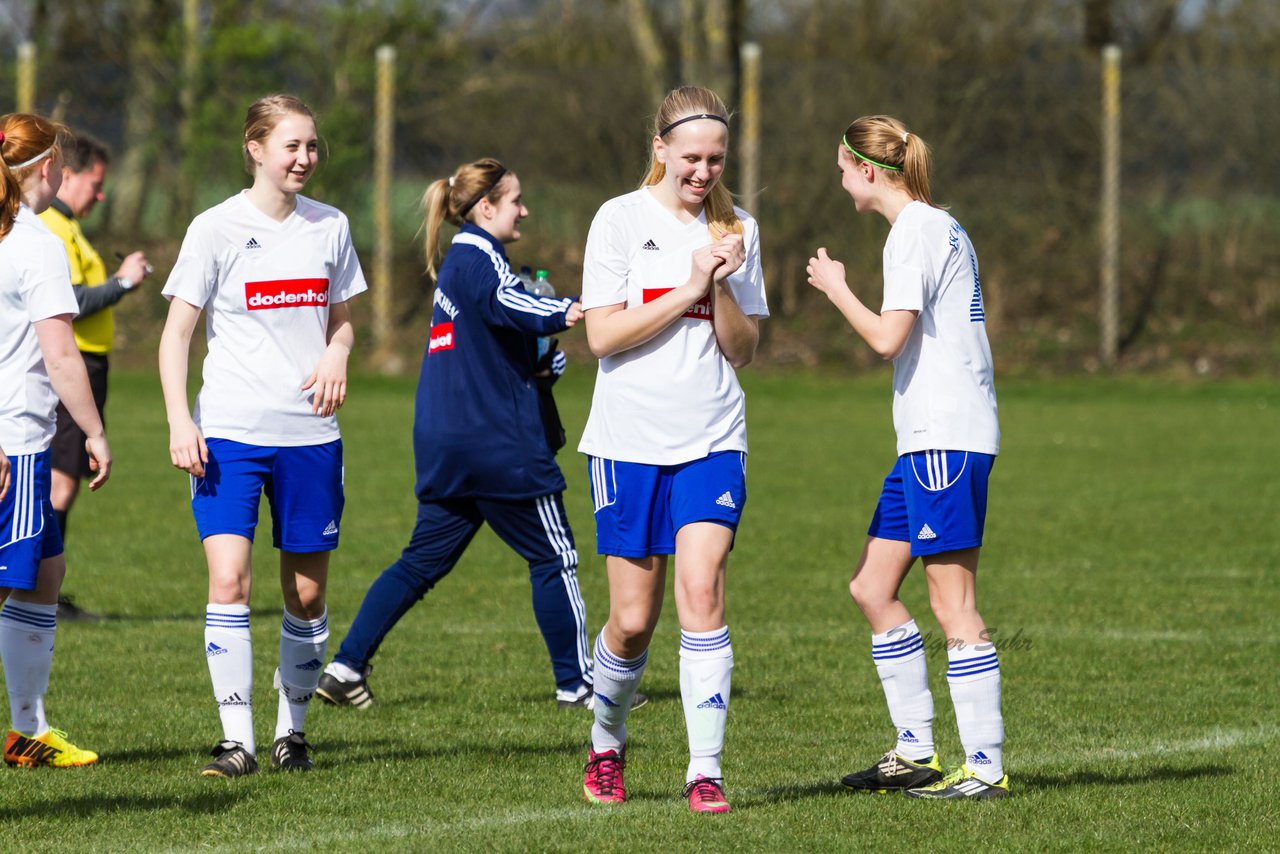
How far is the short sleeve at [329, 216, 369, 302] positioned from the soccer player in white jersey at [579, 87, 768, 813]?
1054 millimetres

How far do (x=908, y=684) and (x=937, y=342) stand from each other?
1024mm

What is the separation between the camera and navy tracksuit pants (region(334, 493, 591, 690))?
23.0 feet

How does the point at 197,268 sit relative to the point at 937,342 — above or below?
above

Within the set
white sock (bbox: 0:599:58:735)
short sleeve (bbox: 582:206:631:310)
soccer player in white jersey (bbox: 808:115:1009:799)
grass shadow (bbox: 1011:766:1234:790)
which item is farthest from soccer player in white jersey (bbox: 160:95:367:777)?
grass shadow (bbox: 1011:766:1234:790)

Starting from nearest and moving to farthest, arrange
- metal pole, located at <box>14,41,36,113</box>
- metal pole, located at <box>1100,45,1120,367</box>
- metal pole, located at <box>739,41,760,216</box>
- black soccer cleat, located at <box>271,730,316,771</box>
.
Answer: black soccer cleat, located at <box>271,730,316,771</box> < metal pole, located at <box>739,41,760,216</box> < metal pole, located at <box>1100,45,1120,367</box> < metal pole, located at <box>14,41,36,113</box>

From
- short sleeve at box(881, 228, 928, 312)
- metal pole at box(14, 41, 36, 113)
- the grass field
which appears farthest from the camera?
metal pole at box(14, 41, 36, 113)

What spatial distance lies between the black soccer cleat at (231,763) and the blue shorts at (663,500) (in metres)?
1.37

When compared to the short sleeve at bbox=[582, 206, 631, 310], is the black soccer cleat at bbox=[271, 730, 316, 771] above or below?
below

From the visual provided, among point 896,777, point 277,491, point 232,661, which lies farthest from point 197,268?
point 896,777

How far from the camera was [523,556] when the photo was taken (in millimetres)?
7098

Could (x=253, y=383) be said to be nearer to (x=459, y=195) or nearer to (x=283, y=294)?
(x=283, y=294)

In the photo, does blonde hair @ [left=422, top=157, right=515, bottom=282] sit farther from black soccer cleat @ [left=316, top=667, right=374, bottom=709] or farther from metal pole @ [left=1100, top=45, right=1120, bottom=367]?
metal pole @ [left=1100, top=45, right=1120, bottom=367]

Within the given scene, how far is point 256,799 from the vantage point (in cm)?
534

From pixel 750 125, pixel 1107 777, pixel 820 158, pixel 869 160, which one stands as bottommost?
pixel 1107 777
